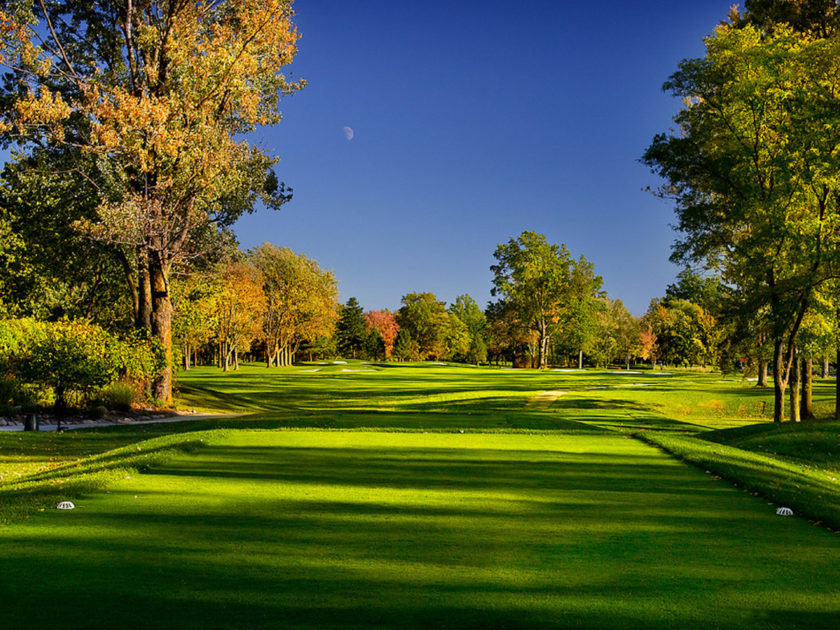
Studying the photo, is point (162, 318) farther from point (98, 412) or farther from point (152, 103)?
point (152, 103)

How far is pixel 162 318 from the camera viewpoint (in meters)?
23.9

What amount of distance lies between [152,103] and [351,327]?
3288 inches

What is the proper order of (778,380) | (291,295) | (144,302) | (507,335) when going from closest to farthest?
(778,380) < (144,302) < (291,295) < (507,335)

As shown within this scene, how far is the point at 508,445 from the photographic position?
1216cm

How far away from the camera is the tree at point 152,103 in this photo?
21.1 m

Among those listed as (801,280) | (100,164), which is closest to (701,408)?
(801,280)

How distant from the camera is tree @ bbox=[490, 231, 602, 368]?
257ft

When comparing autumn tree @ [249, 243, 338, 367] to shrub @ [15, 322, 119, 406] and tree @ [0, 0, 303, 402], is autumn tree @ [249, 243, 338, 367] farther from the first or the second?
shrub @ [15, 322, 119, 406]

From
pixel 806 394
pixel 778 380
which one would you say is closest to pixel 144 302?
pixel 778 380

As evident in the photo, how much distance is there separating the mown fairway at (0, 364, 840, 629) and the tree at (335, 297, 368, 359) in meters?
94.4

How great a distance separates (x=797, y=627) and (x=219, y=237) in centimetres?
2690

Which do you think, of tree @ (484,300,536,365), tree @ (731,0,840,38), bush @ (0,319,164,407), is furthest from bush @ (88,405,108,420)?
tree @ (484,300,536,365)

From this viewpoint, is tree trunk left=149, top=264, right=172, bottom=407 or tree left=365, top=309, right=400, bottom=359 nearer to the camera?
tree trunk left=149, top=264, right=172, bottom=407

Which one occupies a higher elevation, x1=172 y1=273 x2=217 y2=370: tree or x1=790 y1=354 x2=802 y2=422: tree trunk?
x1=172 y1=273 x2=217 y2=370: tree
